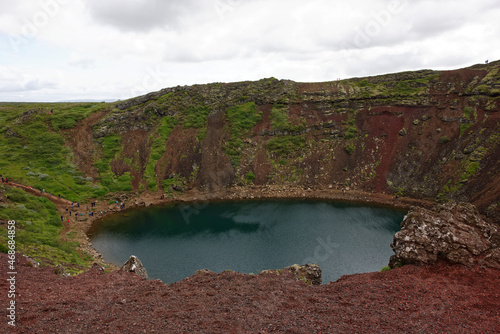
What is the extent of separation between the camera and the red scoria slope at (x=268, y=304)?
14266 millimetres

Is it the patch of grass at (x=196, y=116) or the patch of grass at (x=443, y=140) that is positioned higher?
the patch of grass at (x=196, y=116)

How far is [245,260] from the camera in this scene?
37188 mm

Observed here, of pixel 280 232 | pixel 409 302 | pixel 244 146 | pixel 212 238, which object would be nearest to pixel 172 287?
pixel 409 302

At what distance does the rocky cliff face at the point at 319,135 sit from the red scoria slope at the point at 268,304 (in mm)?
41160

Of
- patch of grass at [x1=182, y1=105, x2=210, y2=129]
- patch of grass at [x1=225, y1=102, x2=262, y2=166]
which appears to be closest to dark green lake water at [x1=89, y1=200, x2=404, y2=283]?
patch of grass at [x1=225, y1=102, x2=262, y2=166]

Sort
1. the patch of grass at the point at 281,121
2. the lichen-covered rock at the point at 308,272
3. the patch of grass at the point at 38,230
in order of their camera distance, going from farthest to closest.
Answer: the patch of grass at the point at 281,121, the patch of grass at the point at 38,230, the lichen-covered rock at the point at 308,272

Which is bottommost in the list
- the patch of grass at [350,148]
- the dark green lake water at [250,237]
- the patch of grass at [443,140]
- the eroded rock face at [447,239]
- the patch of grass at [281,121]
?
the dark green lake water at [250,237]

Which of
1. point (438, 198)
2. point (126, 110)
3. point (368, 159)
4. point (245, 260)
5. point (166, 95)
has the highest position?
point (166, 95)

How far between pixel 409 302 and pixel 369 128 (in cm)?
5970

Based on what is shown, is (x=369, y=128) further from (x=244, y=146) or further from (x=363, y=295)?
(x=363, y=295)

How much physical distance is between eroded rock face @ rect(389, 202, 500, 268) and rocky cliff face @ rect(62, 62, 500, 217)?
112 ft

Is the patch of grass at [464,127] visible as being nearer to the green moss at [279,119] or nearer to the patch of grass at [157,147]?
the green moss at [279,119]

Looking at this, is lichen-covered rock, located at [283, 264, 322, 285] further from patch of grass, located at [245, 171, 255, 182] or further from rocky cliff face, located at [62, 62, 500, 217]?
patch of grass, located at [245, 171, 255, 182]

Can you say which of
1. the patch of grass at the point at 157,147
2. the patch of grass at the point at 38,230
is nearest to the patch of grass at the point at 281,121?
the patch of grass at the point at 157,147
